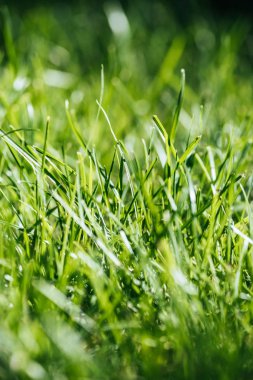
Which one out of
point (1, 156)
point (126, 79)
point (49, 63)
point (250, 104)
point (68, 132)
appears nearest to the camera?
point (1, 156)

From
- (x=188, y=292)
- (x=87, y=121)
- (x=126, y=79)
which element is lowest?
(x=188, y=292)

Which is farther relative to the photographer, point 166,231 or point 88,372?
point 166,231

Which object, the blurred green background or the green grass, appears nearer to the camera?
the green grass

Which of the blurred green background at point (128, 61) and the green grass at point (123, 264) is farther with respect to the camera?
the blurred green background at point (128, 61)

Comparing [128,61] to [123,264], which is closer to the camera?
[123,264]

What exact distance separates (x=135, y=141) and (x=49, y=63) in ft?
2.27

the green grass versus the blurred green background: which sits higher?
the blurred green background

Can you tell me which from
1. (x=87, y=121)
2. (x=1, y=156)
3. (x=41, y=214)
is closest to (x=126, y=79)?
(x=87, y=121)

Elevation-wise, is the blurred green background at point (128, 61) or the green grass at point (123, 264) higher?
the blurred green background at point (128, 61)

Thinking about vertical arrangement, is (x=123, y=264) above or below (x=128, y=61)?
below

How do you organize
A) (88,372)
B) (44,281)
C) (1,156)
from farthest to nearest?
(1,156) → (44,281) → (88,372)

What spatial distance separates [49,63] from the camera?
1.99 metres

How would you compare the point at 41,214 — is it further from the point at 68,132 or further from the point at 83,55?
the point at 83,55

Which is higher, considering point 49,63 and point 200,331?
point 49,63
